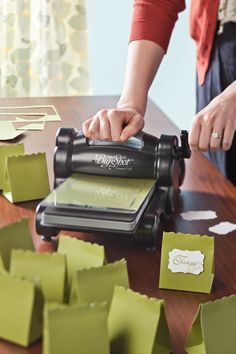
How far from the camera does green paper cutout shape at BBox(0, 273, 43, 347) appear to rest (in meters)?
0.89

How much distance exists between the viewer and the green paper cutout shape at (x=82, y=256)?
98 centimetres

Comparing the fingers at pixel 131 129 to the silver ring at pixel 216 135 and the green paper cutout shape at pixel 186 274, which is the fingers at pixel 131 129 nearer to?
the silver ring at pixel 216 135

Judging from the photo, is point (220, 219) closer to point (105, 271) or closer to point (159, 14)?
point (105, 271)

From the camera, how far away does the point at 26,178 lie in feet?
4.54

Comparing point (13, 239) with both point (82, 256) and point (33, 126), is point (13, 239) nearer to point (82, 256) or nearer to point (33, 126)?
point (82, 256)

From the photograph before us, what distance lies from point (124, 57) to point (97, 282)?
2.44 metres

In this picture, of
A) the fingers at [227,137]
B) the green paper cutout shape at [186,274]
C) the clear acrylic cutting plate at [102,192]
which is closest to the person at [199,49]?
the fingers at [227,137]

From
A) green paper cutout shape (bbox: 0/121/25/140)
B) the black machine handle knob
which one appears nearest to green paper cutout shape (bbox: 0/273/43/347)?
the black machine handle knob

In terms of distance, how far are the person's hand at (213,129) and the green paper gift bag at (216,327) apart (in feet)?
1.73

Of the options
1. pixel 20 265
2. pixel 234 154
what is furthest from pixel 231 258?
pixel 234 154

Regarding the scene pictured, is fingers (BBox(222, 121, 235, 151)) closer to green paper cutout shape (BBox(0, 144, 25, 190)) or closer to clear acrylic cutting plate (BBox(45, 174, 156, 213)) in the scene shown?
clear acrylic cutting plate (BBox(45, 174, 156, 213))

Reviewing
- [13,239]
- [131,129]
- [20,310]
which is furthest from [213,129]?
[20,310]

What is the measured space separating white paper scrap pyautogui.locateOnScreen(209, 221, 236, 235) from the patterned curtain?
1.99 meters

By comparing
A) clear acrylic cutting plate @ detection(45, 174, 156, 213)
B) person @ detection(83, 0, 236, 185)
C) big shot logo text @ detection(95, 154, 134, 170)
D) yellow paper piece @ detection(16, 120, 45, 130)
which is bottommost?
yellow paper piece @ detection(16, 120, 45, 130)
